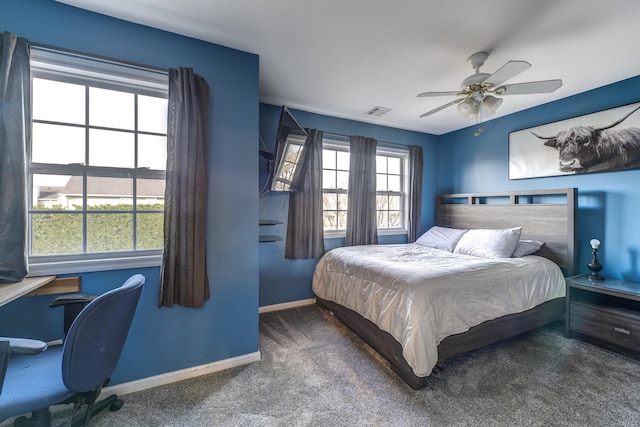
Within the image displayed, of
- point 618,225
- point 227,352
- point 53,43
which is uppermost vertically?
point 53,43

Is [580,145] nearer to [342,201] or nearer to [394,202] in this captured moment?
[394,202]

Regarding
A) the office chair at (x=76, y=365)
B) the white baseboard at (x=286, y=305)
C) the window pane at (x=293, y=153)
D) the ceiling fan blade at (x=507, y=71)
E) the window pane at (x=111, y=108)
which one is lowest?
the white baseboard at (x=286, y=305)

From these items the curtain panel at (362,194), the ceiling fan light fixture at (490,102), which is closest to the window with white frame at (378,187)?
the curtain panel at (362,194)

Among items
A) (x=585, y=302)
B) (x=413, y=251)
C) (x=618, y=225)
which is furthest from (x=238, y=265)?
(x=618, y=225)

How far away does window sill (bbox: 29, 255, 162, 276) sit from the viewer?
159 centimetres

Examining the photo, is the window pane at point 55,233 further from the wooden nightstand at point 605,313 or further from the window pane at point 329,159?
the wooden nightstand at point 605,313

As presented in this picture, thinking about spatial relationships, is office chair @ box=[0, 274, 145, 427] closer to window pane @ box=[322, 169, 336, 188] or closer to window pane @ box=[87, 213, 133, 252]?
window pane @ box=[87, 213, 133, 252]

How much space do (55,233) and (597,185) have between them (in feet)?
16.0

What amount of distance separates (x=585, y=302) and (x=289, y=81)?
11.9ft

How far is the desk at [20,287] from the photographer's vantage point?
4.13ft

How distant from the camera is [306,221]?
329 centimetres

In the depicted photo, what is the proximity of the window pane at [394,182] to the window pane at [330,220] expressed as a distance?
1.12 meters

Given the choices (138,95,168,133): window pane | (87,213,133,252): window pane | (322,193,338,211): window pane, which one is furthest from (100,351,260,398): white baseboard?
(322,193,338,211): window pane

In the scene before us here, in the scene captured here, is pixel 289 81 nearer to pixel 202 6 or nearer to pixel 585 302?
pixel 202 6
